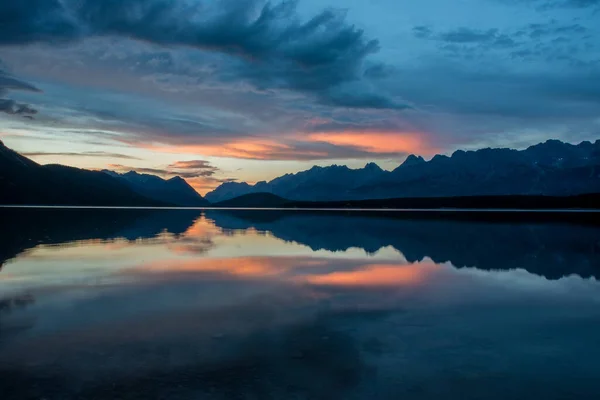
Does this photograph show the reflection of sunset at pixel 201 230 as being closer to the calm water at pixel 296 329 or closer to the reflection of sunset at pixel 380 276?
the calm water at pixel 296 329

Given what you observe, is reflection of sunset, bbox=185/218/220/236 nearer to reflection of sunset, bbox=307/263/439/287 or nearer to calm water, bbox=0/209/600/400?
calm water, bbox=0/209/600/400

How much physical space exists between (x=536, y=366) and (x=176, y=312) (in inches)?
515

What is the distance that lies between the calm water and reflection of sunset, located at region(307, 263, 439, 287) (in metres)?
0.13

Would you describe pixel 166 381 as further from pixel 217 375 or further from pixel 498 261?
pixel 498 261

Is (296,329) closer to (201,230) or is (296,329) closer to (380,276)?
(380,276)

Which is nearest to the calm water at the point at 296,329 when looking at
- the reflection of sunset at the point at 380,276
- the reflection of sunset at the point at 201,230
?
the reflection of sunset at the point at 380,276

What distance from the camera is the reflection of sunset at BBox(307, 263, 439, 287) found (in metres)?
27.2

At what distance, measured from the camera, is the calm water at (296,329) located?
39.5 ft

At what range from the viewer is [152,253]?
40156mm

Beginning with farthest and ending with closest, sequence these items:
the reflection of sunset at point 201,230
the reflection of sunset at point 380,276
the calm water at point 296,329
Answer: the reflection of sunset at point 201,230 < the reflection of sunset at point 380,276 < the calm water at point 296,329

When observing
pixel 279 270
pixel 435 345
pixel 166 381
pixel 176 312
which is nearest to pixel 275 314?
pixel 176 312

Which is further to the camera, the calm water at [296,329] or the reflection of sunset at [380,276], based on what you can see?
the reflection of sunset at [380,276]

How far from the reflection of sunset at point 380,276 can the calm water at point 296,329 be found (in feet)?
0.42

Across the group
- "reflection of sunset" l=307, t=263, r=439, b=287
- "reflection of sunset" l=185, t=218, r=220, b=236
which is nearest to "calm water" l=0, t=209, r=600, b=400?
"reflection of sunset" l=307, t=263, r=439, b=287
